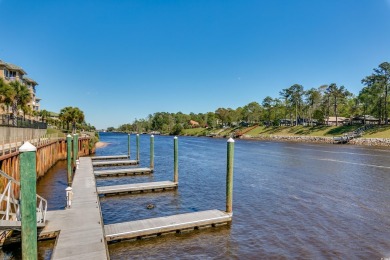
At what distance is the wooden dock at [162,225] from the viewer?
13.5m

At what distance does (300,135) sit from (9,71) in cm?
9269

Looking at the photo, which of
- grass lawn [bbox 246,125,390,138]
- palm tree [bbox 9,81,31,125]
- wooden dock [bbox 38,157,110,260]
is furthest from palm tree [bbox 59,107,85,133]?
grass lawn [bbox 246,125,390,138]

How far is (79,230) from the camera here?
1276cm

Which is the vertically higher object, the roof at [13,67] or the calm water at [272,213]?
the roof at [13,67]

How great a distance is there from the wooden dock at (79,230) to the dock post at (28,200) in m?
3.49

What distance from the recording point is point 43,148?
32469 millimetres

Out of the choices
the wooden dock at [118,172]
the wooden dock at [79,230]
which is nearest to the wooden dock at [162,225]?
the wooden dock at [79,230]

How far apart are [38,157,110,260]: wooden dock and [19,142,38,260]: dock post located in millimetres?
3491

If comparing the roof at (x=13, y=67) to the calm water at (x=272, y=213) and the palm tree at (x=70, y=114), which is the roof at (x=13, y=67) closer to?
the palm tree at (x=70, y=114)

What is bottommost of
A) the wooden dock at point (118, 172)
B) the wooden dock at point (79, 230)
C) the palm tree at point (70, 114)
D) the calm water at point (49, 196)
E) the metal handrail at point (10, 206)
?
the calm water at point (49, 196)

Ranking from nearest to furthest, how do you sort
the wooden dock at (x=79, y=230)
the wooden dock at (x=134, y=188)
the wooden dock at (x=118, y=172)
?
1. the wooden dock at (x=79, y=230)
2. the wooden dock at (x=134, y=188)
3. the wooden dock at (x=118, y=172)

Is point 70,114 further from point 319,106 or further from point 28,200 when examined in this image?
point 319,106

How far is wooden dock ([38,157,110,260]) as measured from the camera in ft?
34.6

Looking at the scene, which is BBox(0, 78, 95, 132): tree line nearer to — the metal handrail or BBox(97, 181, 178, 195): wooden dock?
BBox(97, 181, 178, 195): wooden dock
